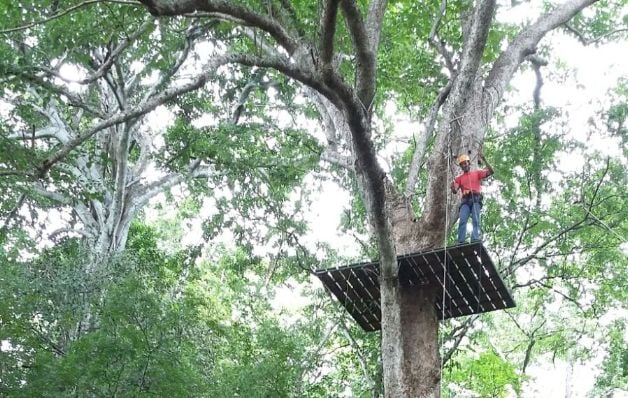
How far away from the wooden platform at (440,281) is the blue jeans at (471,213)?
1.19 feet

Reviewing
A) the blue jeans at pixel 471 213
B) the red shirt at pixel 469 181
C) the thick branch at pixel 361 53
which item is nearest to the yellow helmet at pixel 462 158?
the red shirt at pixel 469 181

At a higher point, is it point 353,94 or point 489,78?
point 489,78

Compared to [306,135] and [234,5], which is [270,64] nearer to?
[234,5]

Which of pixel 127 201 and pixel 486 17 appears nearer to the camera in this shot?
pixel 486 17

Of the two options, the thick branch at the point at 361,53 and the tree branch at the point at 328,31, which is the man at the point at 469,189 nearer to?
the thick branch at the point at 361,53

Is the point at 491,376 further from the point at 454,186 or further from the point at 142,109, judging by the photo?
the point at 142,109

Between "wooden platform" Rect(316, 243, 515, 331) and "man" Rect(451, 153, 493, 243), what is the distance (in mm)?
316

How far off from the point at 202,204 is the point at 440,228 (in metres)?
7.92

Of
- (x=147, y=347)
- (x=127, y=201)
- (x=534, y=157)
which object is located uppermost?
(x=127, y=201)

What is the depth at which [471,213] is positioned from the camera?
16.9 feet

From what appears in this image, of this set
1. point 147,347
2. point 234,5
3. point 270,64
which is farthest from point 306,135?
point 234,5

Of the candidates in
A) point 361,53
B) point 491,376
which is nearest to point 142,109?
point 361,53

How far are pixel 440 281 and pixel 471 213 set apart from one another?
781 millimetres

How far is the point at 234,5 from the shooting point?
3.38 metres
